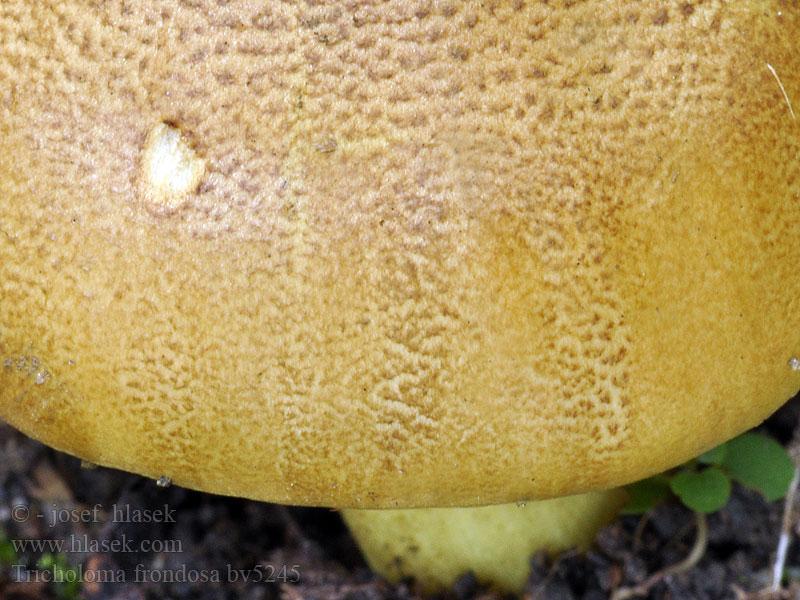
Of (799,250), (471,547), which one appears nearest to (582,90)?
(799,250)

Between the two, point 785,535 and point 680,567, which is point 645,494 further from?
point 785,535

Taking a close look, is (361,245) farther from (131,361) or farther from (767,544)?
(767,544)

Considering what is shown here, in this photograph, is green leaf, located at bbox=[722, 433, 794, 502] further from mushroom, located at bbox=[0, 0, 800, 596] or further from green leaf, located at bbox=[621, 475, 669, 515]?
mushroom, located at bbox=[0, 0, 800, 596]

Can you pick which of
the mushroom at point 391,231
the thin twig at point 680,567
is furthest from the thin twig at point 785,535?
the mushroom at point 391,231

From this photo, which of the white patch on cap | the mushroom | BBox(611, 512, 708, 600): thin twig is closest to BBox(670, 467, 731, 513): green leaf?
BBox(611, 512, 708, 600): thin twig

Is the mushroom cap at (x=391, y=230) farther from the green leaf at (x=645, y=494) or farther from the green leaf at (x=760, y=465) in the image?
the green leaf at (x=760, y=465)

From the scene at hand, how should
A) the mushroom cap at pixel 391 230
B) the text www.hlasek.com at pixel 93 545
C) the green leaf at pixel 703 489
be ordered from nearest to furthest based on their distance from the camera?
1. the mushroom cap at pixel 391 230
2. the green leaf at pixel 703 489
3. the text www.hlasek.com at pixel 93 545

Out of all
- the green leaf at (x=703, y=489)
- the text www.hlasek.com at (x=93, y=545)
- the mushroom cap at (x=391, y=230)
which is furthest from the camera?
the text www.hlasek.com at (x=93, y=545)
